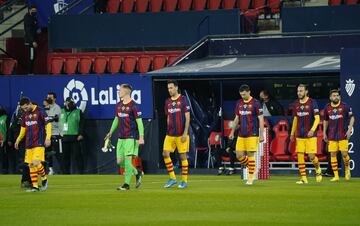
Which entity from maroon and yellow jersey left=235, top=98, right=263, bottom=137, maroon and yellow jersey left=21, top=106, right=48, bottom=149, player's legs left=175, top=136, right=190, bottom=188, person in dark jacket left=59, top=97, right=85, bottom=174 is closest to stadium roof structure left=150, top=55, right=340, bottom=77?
person in dark jacket left=59, top=97, right=85, bottom=174

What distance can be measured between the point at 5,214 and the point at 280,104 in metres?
15.2

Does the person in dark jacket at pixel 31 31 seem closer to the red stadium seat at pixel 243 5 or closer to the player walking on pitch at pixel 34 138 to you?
the red stadium seat at pixel 243 5

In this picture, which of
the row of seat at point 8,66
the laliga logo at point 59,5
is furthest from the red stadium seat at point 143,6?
the row of seat at point 8,66

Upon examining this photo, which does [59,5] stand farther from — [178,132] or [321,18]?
[178,132]

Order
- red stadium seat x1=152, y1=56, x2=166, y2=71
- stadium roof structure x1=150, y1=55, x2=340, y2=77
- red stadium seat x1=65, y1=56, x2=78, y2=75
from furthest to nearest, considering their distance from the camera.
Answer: red stadium seat x1=65, y1=56, x2=78, y2=75
red stadium seat x1=152, y1=56, x2=166, y2=71
stadium roof structure x1=150, y1=55, x2=340, y2=77

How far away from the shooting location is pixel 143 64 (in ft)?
108

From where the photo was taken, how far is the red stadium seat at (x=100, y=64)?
33562 mm

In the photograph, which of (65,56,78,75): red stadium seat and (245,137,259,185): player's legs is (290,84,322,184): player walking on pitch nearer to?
(245,137,259,185): player's legs

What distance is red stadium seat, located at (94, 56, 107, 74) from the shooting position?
33.6 metres

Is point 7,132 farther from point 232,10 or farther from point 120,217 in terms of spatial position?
point 120,217

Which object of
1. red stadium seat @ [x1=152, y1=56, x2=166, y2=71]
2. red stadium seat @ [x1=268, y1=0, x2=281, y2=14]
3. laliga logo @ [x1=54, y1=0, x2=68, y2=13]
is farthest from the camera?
laliga logo @ [x1=54, y1=0, x2=68, y2=13]

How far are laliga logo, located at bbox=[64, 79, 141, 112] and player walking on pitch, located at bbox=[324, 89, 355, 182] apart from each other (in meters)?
8.44

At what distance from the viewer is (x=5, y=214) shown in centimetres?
1734

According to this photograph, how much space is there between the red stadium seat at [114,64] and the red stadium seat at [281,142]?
225 inches
